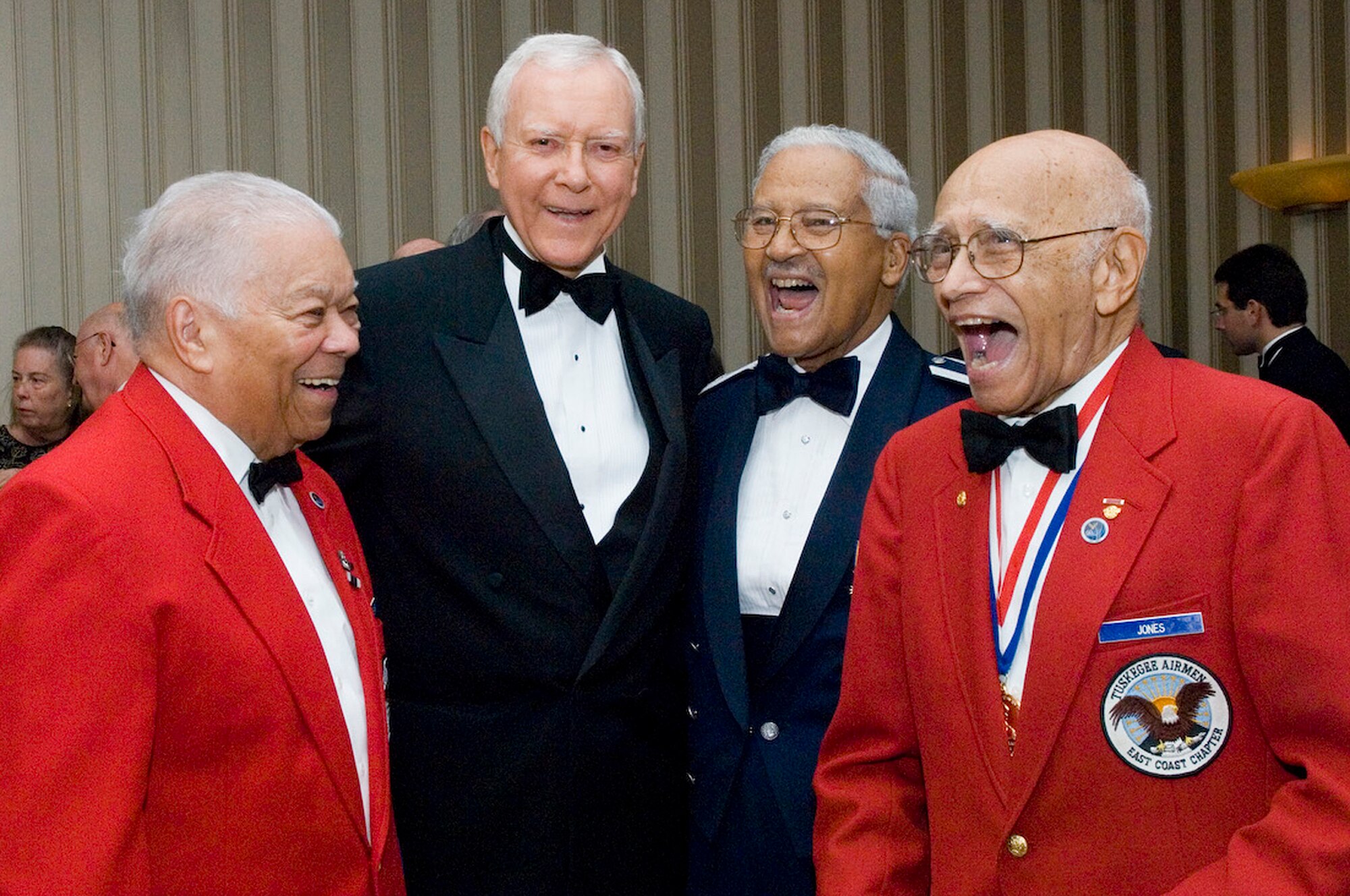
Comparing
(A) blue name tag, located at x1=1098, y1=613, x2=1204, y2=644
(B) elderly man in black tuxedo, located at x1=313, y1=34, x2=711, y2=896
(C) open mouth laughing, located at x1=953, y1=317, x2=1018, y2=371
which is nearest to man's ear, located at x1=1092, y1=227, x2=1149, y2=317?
(C) open mouth laughing, located at x1=953, y1=317, x2=1018, y2=371

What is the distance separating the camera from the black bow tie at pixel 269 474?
1819mm

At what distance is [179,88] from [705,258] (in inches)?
89.7

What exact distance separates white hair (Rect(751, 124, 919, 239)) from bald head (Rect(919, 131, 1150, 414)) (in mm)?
648

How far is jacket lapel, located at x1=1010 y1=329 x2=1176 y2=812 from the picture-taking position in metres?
1.59

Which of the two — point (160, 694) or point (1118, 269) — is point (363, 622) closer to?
point (160, 694)

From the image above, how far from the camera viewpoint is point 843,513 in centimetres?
226

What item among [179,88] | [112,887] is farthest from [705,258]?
[112,887]

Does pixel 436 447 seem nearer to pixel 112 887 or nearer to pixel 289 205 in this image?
pixel 289 205

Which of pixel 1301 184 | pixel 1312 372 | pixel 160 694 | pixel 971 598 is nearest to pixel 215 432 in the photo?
pixel 160 694

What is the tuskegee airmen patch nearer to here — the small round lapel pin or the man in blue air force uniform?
the small round lapel pin

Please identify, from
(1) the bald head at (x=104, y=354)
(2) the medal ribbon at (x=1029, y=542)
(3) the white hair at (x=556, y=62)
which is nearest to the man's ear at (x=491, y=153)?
(3) the white hair at (x=556, y=62)

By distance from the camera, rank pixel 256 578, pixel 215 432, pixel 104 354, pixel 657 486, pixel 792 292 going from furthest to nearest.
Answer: pixel 104 354 < pixel 792 292 < pixel 657 486 < pixel 215 432 < pixel 256 578

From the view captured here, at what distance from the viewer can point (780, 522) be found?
92.3 inches

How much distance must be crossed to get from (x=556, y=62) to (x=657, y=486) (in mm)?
742
